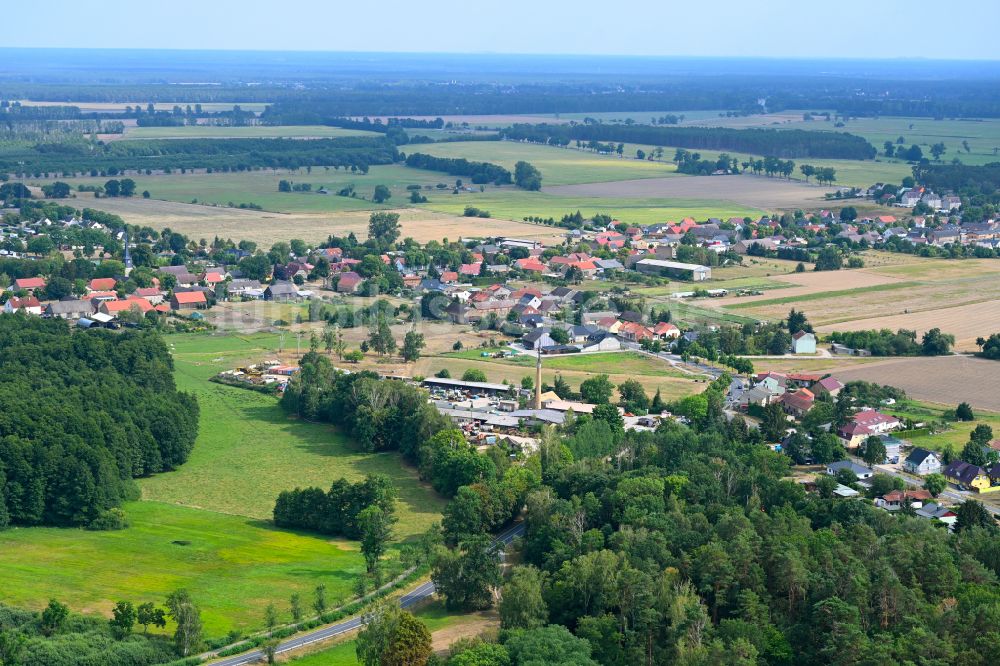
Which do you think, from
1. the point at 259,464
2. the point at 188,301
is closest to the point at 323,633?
the point at 259,464

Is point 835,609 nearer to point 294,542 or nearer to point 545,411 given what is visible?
point 294,542

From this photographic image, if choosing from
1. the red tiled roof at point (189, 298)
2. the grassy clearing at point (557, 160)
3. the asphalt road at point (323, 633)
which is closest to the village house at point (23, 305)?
the red tiled roof at point (189, 298)

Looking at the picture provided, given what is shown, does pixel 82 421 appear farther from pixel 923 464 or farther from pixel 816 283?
pixel 816 283

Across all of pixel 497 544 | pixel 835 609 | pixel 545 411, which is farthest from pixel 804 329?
pixel 835 609

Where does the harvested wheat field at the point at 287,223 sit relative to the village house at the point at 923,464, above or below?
above

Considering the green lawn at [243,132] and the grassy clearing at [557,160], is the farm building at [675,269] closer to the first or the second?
the grassy clearing at [557,160]

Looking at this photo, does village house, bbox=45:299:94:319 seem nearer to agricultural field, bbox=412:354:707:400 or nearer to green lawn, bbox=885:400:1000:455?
agricultural field, bbox=412:354:707:400
